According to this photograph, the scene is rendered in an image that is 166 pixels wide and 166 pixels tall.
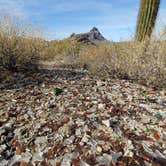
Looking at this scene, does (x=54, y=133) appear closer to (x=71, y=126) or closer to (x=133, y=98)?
(x=71, y=126)

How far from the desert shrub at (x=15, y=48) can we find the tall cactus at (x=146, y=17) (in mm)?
3320

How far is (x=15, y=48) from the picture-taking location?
6.96 meters

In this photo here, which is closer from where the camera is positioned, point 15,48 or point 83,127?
point 83,127

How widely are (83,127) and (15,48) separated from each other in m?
4.12

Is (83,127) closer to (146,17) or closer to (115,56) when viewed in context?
(115,56)

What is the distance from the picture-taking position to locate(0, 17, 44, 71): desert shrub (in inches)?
270

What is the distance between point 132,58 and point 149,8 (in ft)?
8.15

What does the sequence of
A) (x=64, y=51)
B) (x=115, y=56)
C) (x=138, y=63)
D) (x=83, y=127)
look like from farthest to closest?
(x=64, y=51)
(x=115, y=56)
(x=138, y=63)
(x=83, y=127)

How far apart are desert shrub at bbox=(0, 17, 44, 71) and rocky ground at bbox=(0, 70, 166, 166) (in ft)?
5.55

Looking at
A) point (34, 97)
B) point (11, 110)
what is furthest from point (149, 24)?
point (11, 110)

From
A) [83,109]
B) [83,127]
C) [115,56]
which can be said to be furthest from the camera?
[115,56]

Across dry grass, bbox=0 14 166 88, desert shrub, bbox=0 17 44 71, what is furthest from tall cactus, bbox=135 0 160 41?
desert shrub, bbox=0 17 44 71

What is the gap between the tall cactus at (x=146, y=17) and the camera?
838 centimetres

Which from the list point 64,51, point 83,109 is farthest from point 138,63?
point 64,51
